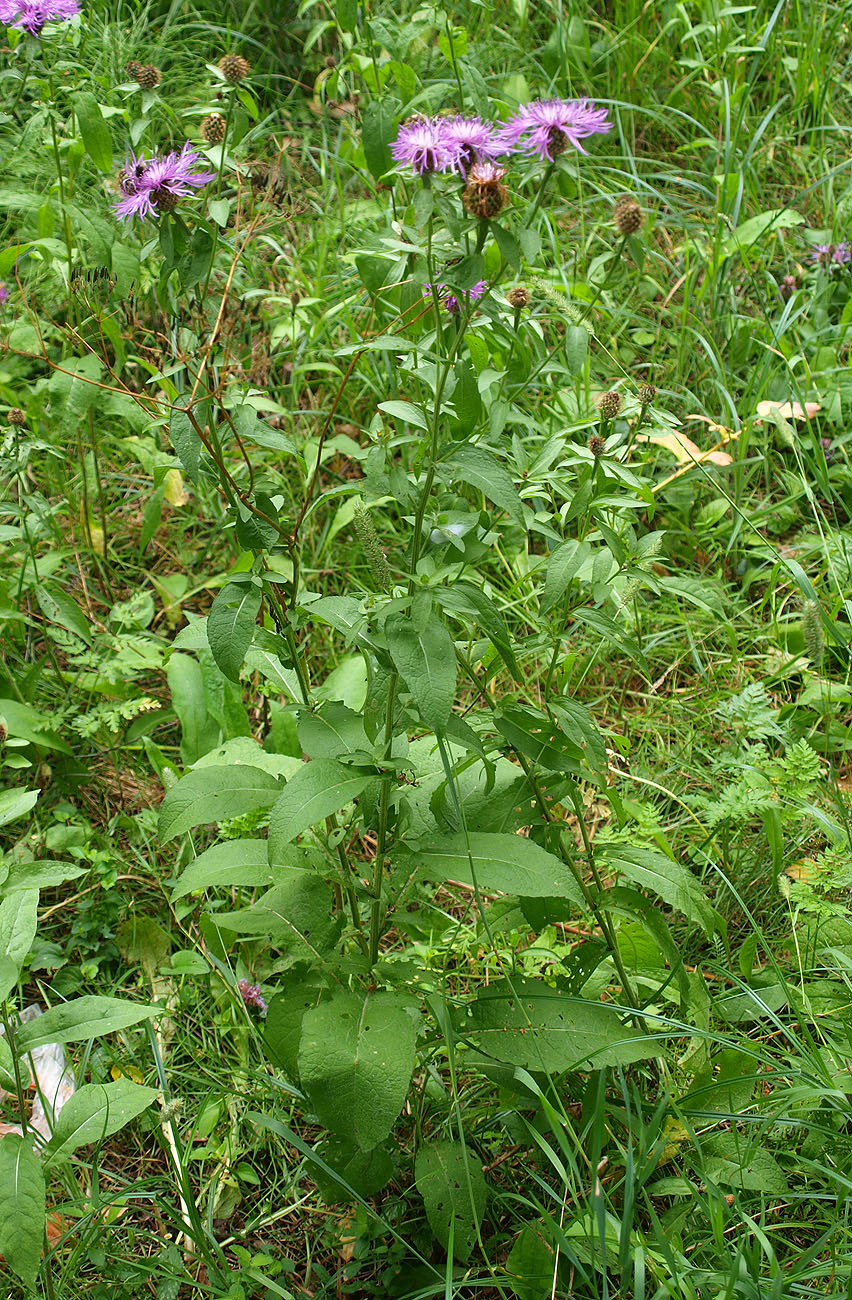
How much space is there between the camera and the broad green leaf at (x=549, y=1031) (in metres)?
1.52

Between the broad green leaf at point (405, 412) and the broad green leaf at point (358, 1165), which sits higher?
the broad green leaf at point (405, 412)

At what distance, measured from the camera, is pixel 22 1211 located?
4.62 ft

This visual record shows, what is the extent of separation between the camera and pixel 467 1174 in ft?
4.82

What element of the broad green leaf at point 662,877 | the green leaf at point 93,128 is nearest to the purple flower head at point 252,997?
the broad green leaf at point 662,877

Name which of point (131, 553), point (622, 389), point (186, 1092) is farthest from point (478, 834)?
point (131, 553)

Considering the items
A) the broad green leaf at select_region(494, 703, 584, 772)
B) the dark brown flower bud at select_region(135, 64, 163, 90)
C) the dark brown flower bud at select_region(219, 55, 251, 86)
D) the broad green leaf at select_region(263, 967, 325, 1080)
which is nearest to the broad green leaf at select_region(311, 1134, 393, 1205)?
the broad green leaf at select_region(263, 967, 325, 1080)

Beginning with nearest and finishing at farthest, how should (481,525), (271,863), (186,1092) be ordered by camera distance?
(271,863), (481,525), (186,1092)

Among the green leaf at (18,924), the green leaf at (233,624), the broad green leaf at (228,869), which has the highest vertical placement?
the green leaf at (233,624)

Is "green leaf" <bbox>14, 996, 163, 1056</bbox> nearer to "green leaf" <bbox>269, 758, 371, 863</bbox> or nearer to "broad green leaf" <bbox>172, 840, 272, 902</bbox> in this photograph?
"broad green leaf" <bbox>172, 840, 272, 902</bbox>

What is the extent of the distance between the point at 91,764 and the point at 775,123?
122 inches

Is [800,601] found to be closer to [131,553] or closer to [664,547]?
[664,547]

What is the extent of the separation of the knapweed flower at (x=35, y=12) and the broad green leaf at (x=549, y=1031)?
2.10m

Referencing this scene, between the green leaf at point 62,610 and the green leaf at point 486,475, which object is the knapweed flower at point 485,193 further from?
the green leaf at point 62,610

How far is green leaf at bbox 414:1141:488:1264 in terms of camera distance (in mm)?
1535
